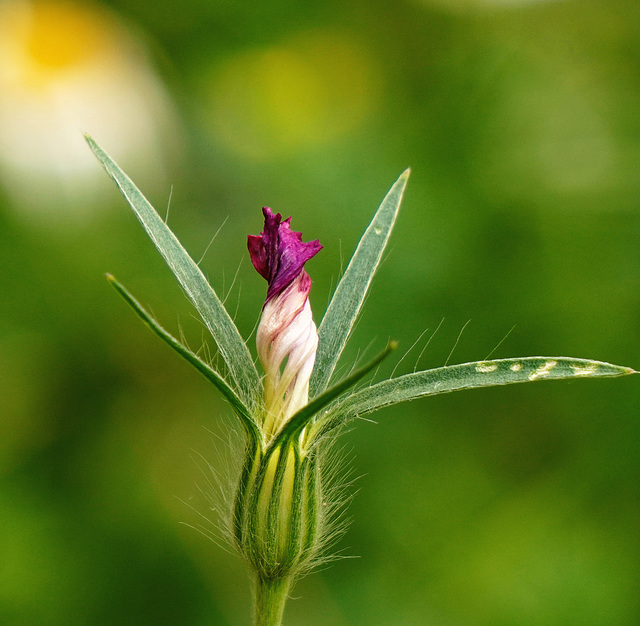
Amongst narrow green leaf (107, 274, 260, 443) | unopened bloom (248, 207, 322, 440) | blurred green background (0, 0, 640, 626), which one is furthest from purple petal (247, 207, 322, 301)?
blurred green background (0, 0, 640, 626)

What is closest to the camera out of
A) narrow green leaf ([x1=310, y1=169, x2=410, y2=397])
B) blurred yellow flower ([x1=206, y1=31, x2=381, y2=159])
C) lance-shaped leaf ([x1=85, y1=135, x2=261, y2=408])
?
lance-shaped leaf ([x1=85, y1=135, x2=261, y2=408])

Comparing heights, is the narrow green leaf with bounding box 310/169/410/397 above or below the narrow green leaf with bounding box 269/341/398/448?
above

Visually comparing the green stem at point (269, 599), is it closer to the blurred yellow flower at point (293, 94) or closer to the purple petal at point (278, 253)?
the purple petal at point (278, 253)

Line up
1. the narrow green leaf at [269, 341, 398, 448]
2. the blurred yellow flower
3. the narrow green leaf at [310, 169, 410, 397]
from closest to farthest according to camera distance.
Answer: the narrow green leaf at [269, 341, 398, 448] → the narrow green leaf at [310, 169, 410, 397] → the blurred yellow flower

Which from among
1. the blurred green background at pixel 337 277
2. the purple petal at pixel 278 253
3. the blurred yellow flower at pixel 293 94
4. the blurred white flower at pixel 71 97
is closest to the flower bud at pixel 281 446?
the purple petal at pixel 278 253

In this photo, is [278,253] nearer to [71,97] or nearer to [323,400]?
[323,400]

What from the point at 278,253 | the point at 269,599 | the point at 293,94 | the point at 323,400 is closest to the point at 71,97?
the point at 293,94

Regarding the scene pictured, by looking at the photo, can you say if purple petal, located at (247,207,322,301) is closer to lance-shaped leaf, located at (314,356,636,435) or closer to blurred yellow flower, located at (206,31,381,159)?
lance-shaped leaf, located at (314,356,636,435)
